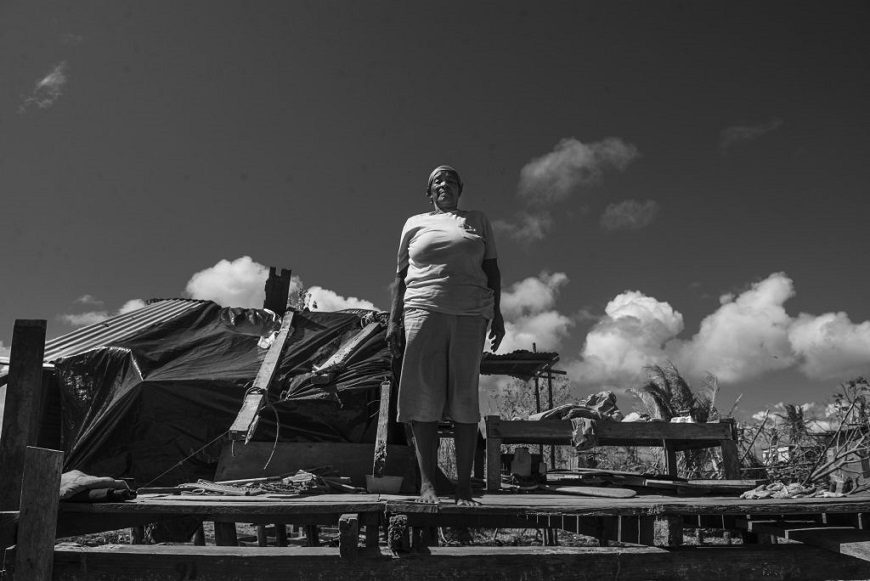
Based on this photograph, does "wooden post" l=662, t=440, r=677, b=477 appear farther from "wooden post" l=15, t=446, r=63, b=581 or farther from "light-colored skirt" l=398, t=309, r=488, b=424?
"wooden post" l=15, t=446, r=63, b=581

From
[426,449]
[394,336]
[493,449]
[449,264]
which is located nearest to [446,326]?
[449,264]

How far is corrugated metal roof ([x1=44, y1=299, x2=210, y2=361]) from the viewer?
719 centimetres

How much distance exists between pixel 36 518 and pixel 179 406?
392cm

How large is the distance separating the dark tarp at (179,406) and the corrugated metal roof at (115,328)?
1.31 feet

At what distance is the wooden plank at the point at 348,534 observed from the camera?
2686 millimetres

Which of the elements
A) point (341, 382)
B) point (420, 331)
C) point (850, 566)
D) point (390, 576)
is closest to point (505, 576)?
point (390, 576)

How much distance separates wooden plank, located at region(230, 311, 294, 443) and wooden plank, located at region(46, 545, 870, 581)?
184 centimetres

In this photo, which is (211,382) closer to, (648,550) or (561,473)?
(561,473)

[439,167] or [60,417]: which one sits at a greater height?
[439,167]

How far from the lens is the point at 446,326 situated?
342 centimetres

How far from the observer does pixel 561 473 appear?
7.93 m

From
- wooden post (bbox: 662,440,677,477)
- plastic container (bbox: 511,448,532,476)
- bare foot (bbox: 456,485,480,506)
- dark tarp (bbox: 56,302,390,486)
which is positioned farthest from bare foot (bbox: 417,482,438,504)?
wooden post (bbox: 662,440,677,477)

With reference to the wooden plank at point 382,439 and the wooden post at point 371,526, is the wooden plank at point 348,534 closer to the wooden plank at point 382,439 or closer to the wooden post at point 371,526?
the wooden post at point 371,526

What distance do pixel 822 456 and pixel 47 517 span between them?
986 cm
